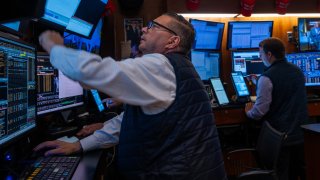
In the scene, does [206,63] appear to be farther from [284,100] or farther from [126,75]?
[126,75]

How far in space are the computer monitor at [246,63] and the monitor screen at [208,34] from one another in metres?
0.26

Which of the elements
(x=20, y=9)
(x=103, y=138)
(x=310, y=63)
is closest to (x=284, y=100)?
(x=310, y=63)

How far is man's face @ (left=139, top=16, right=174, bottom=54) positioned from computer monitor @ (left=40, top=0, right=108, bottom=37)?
77cm

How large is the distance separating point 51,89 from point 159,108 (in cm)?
83

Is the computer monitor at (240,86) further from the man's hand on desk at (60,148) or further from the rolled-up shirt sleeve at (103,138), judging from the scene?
the man's hand on desk at (60,148)

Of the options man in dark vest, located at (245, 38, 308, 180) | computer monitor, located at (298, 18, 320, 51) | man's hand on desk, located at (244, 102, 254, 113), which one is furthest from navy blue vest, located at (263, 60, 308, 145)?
computer monitor, located at (298, 18, 320, 51)

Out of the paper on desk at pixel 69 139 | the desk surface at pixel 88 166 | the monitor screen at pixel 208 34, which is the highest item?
the monitor screen at pixel 208 34

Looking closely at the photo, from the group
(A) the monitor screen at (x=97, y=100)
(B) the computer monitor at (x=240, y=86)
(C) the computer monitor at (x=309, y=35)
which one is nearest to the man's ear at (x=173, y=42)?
(A) the monitor screen at (x=97, y=100)

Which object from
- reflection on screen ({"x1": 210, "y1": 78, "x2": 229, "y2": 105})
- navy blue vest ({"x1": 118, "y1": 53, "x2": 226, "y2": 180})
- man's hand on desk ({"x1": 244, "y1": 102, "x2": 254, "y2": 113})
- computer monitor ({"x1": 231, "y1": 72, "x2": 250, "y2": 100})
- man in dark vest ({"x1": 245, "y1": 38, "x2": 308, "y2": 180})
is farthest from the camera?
computer monitor ({"x1": 231, "y1": 72, "x2": 250, "y2": 100})

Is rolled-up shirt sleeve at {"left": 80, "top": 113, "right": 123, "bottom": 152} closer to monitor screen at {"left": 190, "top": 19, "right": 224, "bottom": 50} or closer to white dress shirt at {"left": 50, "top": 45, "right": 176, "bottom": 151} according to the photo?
white dress shirt at {"left": 50, "top": 45, "right": 176, "bottom": 151}

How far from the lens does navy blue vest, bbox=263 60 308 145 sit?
9.76 feet

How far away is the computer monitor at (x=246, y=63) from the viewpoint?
13.6ft

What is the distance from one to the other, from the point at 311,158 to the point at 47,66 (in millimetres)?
2209

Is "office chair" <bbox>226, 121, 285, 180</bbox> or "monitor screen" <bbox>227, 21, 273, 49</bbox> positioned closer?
"office chair" <bbox>226, 121, 285, 180</bbox>
